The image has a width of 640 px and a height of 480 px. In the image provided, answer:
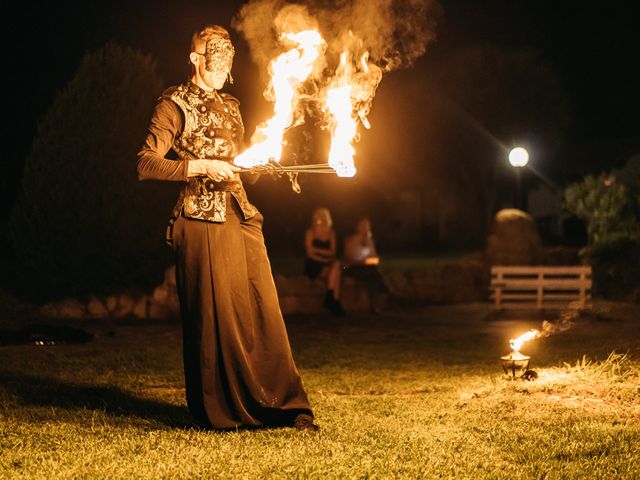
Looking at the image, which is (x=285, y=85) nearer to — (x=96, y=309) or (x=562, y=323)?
(x=562, y=323)

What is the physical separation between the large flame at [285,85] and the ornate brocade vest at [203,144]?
0.63ft

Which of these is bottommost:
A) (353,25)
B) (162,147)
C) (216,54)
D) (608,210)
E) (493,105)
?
(162,147)

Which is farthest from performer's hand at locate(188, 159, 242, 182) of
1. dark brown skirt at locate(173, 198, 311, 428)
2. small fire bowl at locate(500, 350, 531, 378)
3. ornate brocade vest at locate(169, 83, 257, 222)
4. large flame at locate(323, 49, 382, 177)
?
small fire bowl at locate(500, 350, 531, 378)

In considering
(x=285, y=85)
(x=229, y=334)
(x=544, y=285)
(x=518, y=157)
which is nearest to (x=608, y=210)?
(x=544, y=285)

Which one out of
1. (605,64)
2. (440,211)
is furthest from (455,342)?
(440,211)

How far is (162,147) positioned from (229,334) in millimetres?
1207

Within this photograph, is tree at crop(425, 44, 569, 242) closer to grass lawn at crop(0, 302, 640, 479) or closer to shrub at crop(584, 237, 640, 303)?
shrub at crop(584, 237, 640, 303)

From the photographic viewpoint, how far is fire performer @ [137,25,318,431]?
5465mm

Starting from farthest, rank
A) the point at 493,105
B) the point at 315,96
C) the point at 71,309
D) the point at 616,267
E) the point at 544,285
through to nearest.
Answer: the point at 493,105 < the point at 616,267 < the point at 544,285 < the point at 71,309 < the point at 315,96

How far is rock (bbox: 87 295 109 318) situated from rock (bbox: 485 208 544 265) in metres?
8.22

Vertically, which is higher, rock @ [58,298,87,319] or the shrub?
the shrub

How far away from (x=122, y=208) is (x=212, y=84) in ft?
24.7

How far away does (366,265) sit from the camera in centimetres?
1474

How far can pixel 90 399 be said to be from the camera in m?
6.80
